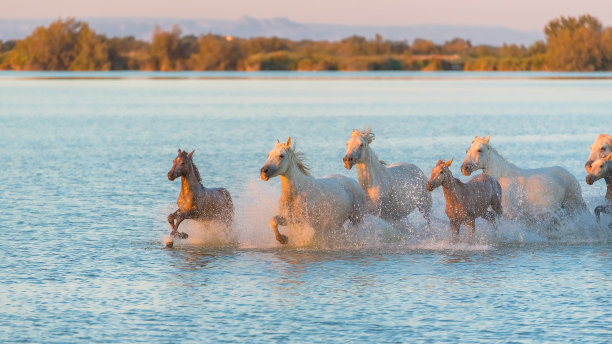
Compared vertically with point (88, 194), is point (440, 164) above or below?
above

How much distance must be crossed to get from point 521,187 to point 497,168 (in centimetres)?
38

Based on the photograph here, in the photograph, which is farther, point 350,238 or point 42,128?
point 42,128

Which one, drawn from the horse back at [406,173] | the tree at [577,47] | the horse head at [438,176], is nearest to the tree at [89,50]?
the tree at [577,47]

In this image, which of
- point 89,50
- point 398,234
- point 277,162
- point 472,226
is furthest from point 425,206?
point 89,50

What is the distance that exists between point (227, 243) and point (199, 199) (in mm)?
698

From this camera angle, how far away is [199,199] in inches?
509

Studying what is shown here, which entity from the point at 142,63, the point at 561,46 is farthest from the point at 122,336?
the point at 142,63

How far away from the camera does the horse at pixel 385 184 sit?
13352 mm

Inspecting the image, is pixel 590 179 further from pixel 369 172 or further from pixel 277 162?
pixel 277 162

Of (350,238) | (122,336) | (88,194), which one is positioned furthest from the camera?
(88,194)

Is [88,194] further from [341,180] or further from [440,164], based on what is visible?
[440,164]

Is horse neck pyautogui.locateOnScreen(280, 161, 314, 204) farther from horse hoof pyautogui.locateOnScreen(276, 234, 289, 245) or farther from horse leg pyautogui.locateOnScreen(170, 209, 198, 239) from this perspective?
horse leg pyautogui.locateOnScreen(170, 209, 198, 239)

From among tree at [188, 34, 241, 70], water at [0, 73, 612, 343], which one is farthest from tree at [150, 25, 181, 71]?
water at [0, 73, 612, 343]

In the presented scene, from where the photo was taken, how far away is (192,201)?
1290 cm
